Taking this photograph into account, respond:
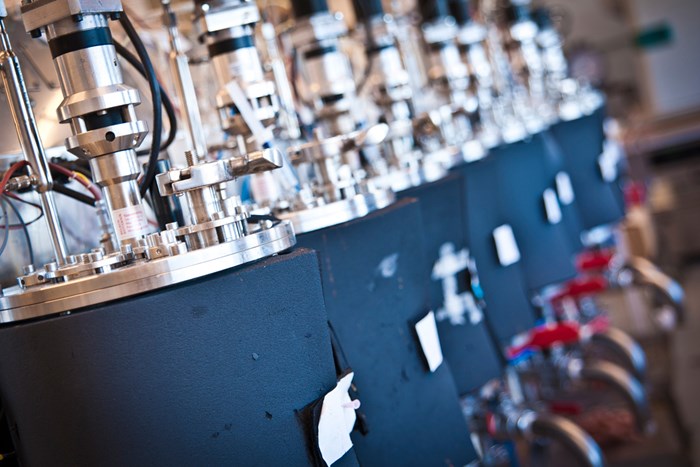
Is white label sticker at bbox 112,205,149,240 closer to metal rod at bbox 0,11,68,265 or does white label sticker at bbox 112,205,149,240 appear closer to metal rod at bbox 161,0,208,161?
metal rod at bbox 0,11,68,265

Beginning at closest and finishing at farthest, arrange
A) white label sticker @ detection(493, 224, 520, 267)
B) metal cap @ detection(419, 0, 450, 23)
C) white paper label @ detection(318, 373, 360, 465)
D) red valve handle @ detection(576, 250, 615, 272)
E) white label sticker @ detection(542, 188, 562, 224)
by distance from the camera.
Result: white paper label @ detection(318, 373, 360, 465)
white label sticker @ detection(493, 224, 520, 267)
white label sticker @ detection(542, 188, 562, 224)
metal cap @ detection(419, 0, 450, 23)
red valve handle @ detection(576, 250, 615, 272)

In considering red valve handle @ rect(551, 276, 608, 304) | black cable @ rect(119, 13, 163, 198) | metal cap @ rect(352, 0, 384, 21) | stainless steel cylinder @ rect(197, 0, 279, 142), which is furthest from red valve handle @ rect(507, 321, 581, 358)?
black cable @ rect(119, 13, 163, 198)

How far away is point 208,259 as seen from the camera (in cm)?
98

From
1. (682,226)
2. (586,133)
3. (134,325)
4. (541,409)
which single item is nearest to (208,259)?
(134,325)

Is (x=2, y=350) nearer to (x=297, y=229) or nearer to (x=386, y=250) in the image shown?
(x=297, y=229)

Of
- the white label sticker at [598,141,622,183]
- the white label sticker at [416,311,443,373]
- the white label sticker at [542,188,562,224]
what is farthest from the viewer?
the white label sticker at [598,141,622,183]

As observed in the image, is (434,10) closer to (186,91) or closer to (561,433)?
(561,433)

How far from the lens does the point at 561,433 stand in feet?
7.47

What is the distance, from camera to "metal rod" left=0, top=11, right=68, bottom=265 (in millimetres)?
1108

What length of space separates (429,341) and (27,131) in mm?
616

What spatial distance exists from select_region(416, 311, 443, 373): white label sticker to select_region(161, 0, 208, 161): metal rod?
396mm

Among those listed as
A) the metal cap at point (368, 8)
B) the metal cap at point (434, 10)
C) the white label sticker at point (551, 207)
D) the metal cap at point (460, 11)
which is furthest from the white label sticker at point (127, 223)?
the metal cap at point (460, 11)

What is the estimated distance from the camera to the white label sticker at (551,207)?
2475 mm

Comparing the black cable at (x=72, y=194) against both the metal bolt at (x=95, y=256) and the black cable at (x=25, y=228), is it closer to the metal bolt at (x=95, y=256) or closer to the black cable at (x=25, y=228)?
the black cable at (x=25, y=228)
